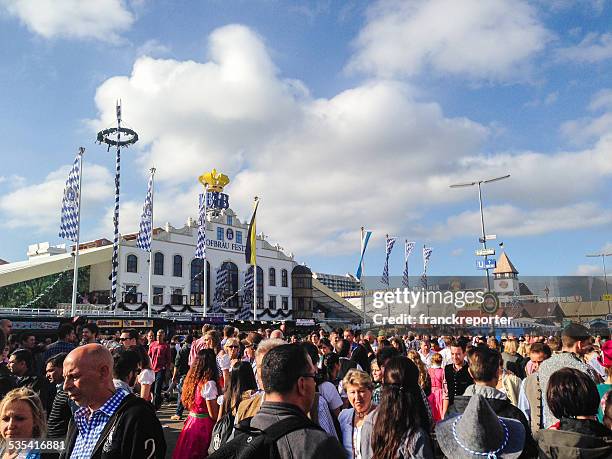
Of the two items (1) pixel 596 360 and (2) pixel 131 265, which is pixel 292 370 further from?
(2) pixel 131 265

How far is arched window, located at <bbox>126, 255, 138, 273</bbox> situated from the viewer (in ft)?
130

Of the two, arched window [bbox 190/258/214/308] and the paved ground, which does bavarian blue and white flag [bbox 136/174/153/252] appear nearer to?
the paved ground

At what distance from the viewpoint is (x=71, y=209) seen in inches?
927

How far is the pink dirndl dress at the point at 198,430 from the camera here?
5.09m

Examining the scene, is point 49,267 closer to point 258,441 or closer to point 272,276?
point 272,276

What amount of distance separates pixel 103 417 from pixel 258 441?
1.28 metres

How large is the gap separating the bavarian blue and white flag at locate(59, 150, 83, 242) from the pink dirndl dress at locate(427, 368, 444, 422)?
2095 centimetres

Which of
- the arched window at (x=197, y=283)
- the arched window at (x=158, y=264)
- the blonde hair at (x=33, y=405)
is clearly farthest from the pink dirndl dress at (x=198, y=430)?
the arched window at (x=197, y=283)

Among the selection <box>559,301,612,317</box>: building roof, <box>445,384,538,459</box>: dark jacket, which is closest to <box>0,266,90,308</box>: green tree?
<box>559,301,612,317</box>: building roof

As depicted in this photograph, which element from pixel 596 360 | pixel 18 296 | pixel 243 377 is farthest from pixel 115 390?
pixel 18 296

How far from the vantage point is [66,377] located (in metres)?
2.85

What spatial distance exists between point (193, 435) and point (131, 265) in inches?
1458

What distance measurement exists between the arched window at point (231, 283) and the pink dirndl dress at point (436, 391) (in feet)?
133

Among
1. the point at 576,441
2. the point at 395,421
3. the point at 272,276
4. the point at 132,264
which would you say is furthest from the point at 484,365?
the point at 272,276
